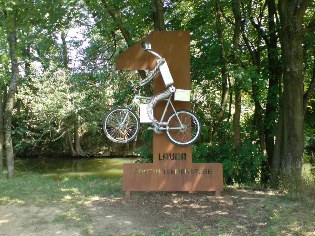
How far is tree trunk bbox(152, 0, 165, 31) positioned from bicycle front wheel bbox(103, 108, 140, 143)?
129 inches

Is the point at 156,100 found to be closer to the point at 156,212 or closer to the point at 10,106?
the point at 156,212

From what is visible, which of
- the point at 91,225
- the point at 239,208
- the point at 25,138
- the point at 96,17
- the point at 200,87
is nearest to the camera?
the point at 91,225

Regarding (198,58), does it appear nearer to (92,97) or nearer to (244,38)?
(244,38)

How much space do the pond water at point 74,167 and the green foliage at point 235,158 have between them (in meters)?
6.41

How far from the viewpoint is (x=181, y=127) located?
7.13 meters

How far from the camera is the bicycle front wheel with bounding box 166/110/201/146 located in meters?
7.16

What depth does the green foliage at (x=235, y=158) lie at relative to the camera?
9844mm

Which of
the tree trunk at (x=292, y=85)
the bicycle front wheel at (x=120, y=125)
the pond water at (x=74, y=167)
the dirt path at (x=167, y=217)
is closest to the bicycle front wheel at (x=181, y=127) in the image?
the bicycle front wheel at (x=120, y=125)

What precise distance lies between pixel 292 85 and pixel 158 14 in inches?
149

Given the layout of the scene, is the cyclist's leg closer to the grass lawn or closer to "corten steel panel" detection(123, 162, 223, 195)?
"corten steel panel" detection(123, 162, 223, 195)

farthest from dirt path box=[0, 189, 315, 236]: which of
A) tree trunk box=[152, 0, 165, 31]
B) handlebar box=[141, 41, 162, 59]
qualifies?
tree trunk box=[152, 0, 165, 31]

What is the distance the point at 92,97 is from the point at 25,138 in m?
5.11

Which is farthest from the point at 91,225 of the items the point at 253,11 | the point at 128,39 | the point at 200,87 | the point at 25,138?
the point at 25,138

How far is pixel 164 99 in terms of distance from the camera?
7.25m
